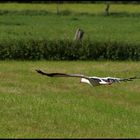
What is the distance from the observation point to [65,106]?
39.2ft

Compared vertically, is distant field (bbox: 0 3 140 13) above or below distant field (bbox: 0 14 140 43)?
below

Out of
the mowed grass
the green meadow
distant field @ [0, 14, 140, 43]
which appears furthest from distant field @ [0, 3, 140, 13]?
the mowed grass

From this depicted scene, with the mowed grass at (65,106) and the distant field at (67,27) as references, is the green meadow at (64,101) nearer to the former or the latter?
the mowed grass at (65,106)

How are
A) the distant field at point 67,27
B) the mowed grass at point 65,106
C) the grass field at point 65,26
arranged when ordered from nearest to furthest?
the mowed grass at point 65,106 < the grass field at point 65,26 < the distant field at point 67,27

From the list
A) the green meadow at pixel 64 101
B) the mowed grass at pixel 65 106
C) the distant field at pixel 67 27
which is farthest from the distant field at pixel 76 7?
the mowed grass at pixel 65 106

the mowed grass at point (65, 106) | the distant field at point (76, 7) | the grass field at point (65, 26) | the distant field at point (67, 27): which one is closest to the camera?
the mowed grass at point (65, 106)

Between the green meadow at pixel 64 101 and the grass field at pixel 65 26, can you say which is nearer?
the green meadow at pixel 64 101

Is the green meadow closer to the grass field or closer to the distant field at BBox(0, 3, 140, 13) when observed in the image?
the grass field

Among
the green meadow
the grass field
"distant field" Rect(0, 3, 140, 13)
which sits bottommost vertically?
"distant field" Rect(0, 3, 140, 13)

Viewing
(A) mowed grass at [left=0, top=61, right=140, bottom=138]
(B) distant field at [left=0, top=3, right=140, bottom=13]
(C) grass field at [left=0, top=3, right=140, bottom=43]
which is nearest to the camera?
(A) mowed grass at [left=0, top=61, right=140, bottom=138]

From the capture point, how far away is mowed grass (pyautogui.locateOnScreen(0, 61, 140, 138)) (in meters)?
9.89

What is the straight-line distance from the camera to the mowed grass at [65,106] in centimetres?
989

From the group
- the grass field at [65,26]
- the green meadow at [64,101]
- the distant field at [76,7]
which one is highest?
the green meadow at [64,101]

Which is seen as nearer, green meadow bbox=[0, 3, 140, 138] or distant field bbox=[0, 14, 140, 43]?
green meadow bbox=[0, 3, 140, 138]
